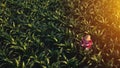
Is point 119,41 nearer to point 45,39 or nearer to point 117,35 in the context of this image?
point 117,35

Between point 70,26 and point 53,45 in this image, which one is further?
point 70,26

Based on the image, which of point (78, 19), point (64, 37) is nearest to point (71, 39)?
point (64, 37)

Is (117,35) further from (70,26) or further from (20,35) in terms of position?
(20,35)

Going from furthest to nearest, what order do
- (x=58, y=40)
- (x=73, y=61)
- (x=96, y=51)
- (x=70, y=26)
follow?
(x=70, y=26)
(x=58, y=40)
(x=96, y=51)
(x=73, y=61)

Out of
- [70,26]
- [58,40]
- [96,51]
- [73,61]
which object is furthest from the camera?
[70,26]

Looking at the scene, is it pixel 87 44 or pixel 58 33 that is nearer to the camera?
pixel 87 44

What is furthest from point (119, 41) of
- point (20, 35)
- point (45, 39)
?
point (20, 35)
